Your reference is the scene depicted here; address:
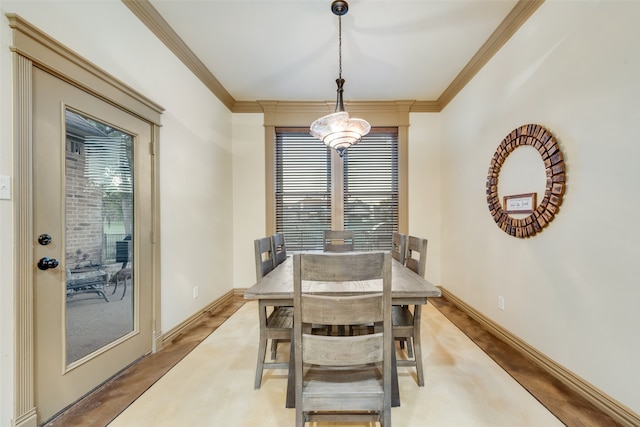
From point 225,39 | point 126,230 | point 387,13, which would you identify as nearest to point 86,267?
point 126,230

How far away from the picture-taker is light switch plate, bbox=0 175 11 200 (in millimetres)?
1232

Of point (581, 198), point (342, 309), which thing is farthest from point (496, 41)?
point (342, 309)

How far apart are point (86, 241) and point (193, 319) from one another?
1433 millimetres

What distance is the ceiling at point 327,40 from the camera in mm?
2113

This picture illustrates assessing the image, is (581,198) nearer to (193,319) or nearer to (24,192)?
(24,192)

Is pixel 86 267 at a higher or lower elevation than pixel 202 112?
lower

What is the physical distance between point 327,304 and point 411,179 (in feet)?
10.5

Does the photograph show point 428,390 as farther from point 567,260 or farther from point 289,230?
point 289,230

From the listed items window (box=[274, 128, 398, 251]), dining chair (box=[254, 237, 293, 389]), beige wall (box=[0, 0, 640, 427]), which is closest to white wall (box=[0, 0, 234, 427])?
beige wall (box=[0, 0, 640, 427])

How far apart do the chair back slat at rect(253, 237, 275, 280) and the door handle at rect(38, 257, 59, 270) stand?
43.2 inches

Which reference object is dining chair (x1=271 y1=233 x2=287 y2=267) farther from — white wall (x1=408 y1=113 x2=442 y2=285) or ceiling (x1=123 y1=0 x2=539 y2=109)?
white wall (x1=408 y1=113 x2=442 y2=285)

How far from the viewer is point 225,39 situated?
2.50 meters

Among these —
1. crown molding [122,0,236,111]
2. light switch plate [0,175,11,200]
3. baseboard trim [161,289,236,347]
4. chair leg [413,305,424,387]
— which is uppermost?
crown molding [122,0,236,111]

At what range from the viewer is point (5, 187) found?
1.25 metres
